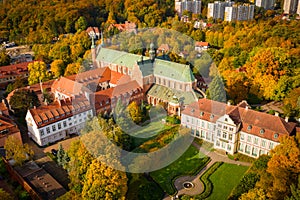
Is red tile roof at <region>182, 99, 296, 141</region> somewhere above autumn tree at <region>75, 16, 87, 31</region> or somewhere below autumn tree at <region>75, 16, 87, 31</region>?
below

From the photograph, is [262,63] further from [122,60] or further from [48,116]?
[48,116]

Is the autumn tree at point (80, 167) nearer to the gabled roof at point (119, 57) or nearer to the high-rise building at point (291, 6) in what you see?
the gabled roof at point (119, 57)

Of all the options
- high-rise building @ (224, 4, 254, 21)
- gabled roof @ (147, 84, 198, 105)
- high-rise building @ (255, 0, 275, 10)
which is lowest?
gabled roof @ (147, 84, 198, 105)

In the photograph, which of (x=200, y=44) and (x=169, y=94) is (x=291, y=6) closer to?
(x=200, y=44)

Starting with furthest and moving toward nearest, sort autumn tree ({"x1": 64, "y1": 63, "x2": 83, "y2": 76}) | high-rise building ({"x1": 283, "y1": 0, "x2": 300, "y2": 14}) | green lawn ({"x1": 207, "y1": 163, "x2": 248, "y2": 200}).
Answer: high-rise building ({"x1": 283, "y1": 0, "x2": 300, "y2": 14}) < autumn tree ({"x1": 64, "y1": 63, "x2": 83, "y2": 76}) < green lawn ({"x1": 207, "y1": 163, "x2": 248, "y2": 200})

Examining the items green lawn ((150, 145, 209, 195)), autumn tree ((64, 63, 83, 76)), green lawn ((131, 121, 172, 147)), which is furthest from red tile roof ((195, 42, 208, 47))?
green lawn ((150, 145, 209, 195))

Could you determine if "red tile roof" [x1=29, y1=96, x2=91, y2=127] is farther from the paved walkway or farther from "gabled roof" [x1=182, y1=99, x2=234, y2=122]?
the paved walkway

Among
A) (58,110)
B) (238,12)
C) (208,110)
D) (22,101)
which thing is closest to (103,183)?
(58,110)

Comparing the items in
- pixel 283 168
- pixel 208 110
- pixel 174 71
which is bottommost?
pixel 283 168
